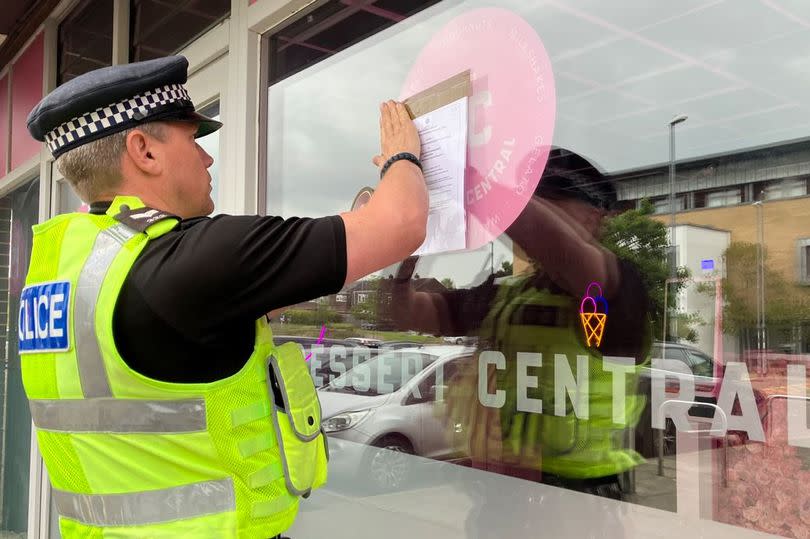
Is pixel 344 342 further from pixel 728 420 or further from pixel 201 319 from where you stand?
pixel 728 420

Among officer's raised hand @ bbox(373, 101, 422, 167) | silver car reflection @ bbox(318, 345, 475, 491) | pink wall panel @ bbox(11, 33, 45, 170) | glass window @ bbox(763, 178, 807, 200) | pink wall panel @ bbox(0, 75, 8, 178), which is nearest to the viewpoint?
glass window @ bbox(763, 178, 807, 200)

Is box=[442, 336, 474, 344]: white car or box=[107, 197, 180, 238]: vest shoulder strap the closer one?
box=[107, 197, 180, 238]: vest shoulder strap

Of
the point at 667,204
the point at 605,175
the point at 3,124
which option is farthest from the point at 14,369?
the point at 667,204

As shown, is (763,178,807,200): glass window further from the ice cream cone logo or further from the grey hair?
the grey hair

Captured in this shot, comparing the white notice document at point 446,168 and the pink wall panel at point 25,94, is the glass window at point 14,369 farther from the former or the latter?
the white notice document at point 446,168

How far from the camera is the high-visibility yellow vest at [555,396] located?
1.18 meters

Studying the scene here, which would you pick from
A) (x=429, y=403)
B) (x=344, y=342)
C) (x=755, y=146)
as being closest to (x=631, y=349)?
(x=755, y=146)

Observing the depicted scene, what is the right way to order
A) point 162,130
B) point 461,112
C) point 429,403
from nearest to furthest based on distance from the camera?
point 162,130 → point 461,112 → point 429,403

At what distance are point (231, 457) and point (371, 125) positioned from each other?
98 centimetres

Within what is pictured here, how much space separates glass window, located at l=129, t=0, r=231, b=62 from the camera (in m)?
2.40

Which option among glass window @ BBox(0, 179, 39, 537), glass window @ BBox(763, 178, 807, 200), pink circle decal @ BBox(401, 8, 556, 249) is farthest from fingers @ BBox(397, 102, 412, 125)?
glass window @ BBox(0, 179, 39, 537)

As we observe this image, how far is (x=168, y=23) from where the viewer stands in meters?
2.69

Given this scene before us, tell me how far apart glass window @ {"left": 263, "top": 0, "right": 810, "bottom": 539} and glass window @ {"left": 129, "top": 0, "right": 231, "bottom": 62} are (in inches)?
35.8

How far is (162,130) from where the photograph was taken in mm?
1232
